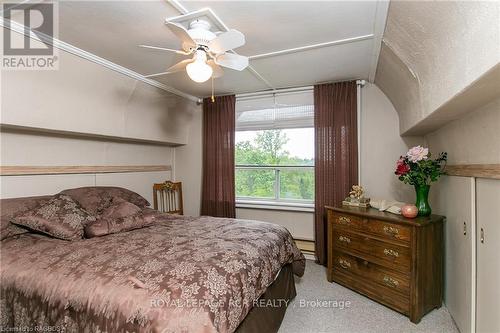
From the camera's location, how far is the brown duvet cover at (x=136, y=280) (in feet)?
3.92

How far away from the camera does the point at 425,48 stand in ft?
5.23

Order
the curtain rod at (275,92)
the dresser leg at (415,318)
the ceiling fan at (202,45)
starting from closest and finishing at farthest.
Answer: the ceiling fan at (202,45) → the dresser leg at (415,318) → the curtain rod at (275,92)

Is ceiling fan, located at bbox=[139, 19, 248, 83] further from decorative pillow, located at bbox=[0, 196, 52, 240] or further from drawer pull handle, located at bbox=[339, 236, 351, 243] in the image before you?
drawer pull handle, located at bbox=[339, 236, 351, 243]

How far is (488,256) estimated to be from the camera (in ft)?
5.23

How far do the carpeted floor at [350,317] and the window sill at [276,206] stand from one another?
3.80ft

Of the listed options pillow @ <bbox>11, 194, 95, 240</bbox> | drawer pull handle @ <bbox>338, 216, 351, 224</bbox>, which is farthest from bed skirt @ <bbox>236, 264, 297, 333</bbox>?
pillow @ <bbox>11, 194, 95, 240</bbox>

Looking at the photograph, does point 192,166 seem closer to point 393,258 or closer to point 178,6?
point 178,6

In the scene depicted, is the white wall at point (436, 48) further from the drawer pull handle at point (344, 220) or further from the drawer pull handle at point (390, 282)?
the drawer pull handle at point (390, 282)

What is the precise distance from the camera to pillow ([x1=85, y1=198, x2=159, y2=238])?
84.5 inches

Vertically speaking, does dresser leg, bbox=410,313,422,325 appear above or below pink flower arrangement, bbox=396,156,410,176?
below

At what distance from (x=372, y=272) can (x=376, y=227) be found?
1.45 ft

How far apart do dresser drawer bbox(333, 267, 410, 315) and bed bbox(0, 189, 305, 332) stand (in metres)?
0.86

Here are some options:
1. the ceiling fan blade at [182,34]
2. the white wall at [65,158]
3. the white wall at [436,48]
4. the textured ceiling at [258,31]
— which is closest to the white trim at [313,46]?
the textured ceiling at [258,31]

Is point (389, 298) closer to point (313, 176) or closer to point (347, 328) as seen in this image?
point (347, 328)
